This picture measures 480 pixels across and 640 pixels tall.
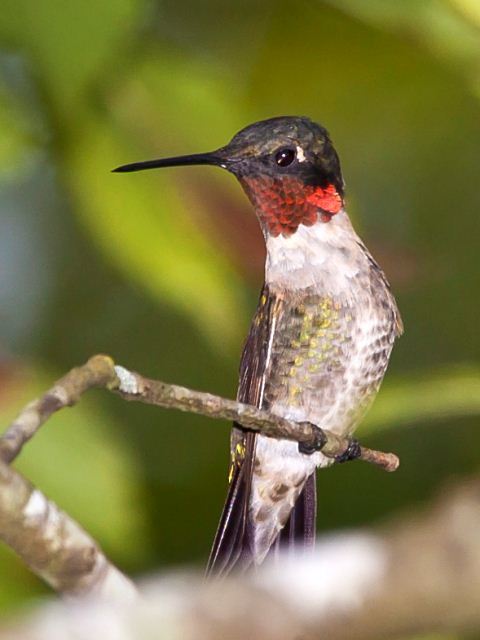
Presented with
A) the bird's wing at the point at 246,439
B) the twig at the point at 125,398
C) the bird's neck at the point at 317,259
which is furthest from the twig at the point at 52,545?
the bird's neck at the point at 317,259

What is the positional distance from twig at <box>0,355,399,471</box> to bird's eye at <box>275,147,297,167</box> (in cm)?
64

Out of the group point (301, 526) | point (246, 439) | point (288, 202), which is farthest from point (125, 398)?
point (301, 526)

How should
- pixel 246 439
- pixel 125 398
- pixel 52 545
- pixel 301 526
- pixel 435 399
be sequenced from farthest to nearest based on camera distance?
pixel 301 526 < pixel 246 439 < pixel 435 399 < pixel 125 398 < pixel 52 545

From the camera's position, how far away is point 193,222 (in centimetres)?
197

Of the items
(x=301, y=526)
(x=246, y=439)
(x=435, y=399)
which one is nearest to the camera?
(x=435, y=399)

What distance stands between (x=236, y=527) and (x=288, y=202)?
59 centimetres

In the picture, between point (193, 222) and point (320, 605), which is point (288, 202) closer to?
point (193, 222)

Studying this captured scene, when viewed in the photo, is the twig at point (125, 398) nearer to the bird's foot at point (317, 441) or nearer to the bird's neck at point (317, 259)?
the bird's foot at point (317, 441)

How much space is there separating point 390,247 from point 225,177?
2.20 ft

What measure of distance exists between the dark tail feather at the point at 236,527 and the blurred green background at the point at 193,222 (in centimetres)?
19

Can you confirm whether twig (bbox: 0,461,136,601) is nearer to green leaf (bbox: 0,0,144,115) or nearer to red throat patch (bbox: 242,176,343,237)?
green leaf (bbox: 0,0,144,115)

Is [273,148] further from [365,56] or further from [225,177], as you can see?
[365,56]

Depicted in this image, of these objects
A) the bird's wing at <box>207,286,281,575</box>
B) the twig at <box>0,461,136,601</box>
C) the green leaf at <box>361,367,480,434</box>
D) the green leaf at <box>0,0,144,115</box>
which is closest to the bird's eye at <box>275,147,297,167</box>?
the bird's wing at <box>207,286,281,575</box>

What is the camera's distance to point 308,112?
9.44 ft
